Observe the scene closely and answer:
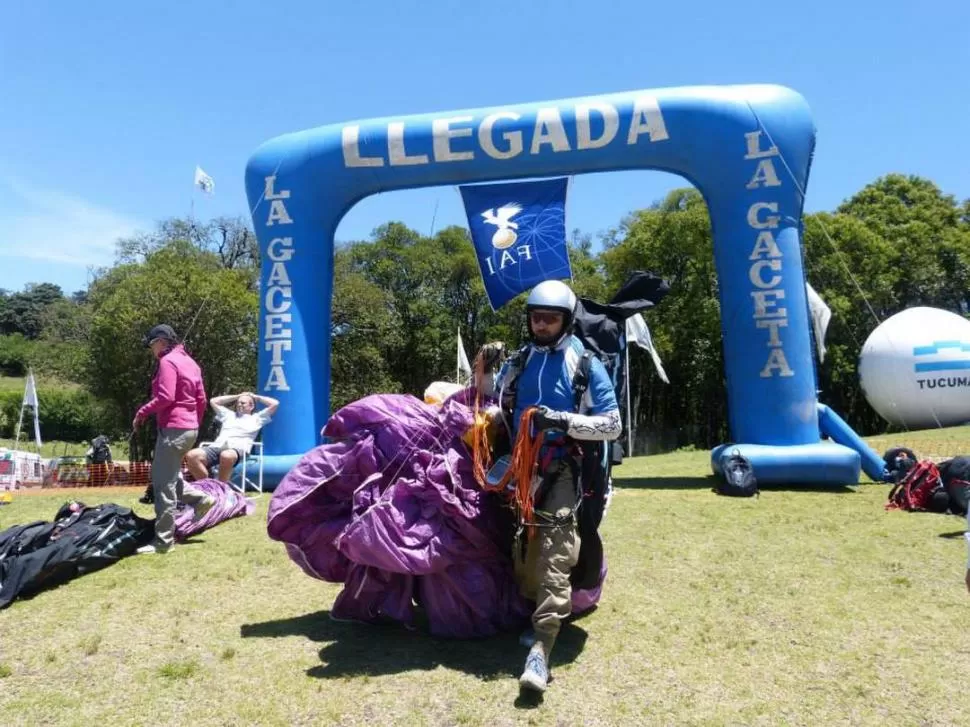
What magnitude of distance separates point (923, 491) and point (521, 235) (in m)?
5.36

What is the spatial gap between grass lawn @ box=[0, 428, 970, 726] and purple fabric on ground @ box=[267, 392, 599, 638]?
0.63ft

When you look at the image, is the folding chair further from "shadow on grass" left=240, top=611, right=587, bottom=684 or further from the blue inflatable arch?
"shadow on grass" left=240, top=611, right=587, bottom=684

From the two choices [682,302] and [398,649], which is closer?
[398,649]

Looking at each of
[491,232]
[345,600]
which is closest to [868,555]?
[345,600]

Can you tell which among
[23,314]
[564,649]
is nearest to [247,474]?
[564,649]

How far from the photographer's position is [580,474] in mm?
3859

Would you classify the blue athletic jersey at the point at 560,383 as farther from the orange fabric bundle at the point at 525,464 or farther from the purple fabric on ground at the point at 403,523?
the purple fabric on ground at the point at 403,523

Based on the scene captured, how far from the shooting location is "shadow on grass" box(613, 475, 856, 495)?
9.15 meters

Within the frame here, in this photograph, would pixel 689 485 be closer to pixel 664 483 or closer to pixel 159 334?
pixel 664 483

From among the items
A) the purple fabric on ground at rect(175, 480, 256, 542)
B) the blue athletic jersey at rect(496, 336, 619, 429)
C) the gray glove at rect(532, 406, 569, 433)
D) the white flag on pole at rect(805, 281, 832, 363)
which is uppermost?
the white flag on pole at rect(805, 281, 832, 363)

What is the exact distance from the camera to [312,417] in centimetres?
1035

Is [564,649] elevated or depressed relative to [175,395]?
depressed

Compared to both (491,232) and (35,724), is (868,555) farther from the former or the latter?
(491,232)

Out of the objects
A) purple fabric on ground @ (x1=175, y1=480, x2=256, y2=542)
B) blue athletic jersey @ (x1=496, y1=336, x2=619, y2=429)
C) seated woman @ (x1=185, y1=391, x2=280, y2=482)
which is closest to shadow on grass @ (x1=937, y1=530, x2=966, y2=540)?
blue athletic jersey @ (x1=496, y1=336, x2=619, y2=429)
